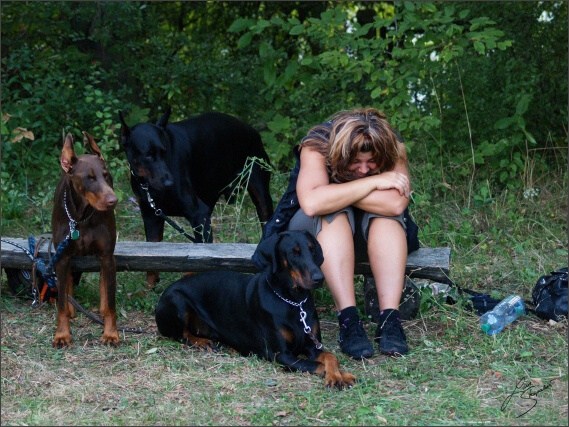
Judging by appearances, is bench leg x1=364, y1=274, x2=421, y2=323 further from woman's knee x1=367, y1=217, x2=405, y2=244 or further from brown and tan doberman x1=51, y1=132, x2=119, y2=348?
brown and tan doberman x1=51, y1=132, x2=119, y2=348

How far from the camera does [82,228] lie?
13.2 feet

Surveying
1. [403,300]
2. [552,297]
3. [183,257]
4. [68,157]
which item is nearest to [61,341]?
[183,257]

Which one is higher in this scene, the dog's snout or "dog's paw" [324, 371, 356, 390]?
the dog's snout

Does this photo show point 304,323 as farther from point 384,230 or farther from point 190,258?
point 190,258

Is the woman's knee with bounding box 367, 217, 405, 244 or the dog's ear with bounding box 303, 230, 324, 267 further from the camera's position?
the woman's knee with bounding box 367, 217, 405, 244

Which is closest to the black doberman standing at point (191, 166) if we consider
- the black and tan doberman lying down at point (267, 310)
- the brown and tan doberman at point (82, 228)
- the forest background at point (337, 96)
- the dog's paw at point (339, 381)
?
the forest background at point (337, 96)

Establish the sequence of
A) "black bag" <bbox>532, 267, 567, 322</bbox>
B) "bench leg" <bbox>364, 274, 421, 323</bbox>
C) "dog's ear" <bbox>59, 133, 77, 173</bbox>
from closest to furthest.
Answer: "dog's ear" <bbox>59, 133, 77, 173</bbox> < "black bag" <bbox>532, 267, 567, 322</bbox> < "bench leg" <bbox>364, 274, 421, 323</bbox>

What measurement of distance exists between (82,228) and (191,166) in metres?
1.30

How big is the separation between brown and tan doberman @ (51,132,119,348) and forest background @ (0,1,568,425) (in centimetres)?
42

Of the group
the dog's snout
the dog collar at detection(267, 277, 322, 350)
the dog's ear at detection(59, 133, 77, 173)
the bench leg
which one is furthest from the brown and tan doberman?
the bench leg

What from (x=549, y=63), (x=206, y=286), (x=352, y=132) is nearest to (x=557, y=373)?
(x=352, y=132)

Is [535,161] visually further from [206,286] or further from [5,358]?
[5,358]

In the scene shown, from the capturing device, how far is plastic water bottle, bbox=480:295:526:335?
411cm
